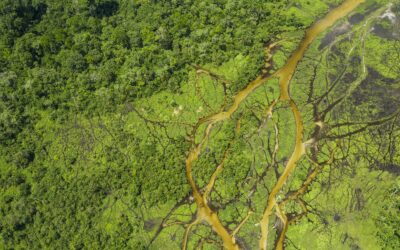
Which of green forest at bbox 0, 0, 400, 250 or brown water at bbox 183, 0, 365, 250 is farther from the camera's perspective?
green forest at bbox 0, 0, 400, 250

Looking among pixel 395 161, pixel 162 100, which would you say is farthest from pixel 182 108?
pixel 395 161

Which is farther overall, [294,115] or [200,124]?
[200,124]

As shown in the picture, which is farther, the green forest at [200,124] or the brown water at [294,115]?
the green forest at [200,124]

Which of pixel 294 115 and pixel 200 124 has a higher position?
pixel 294 115
